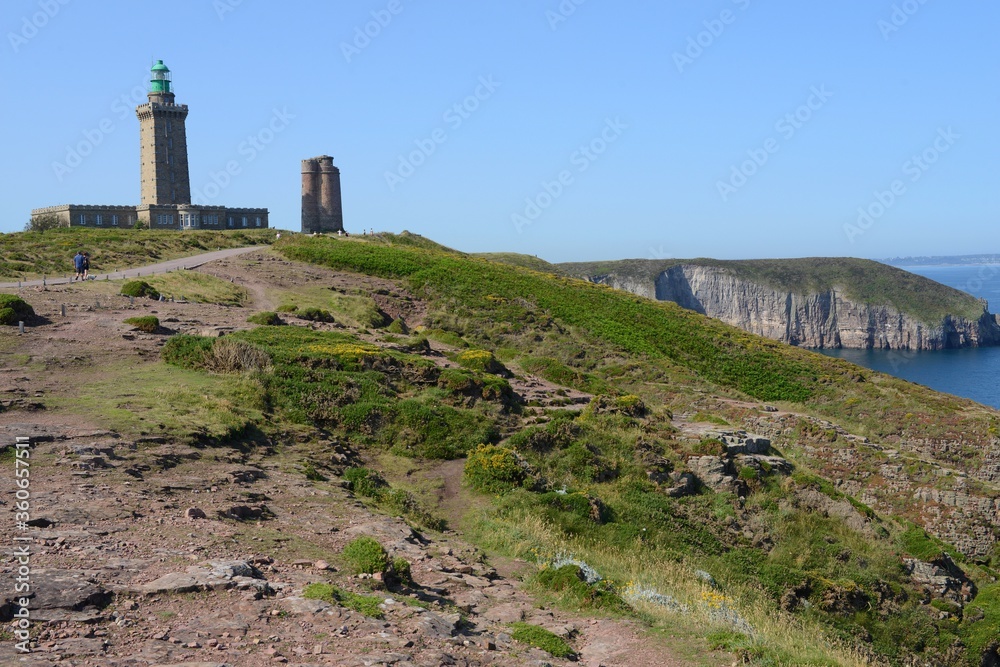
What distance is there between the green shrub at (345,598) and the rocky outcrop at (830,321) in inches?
7114

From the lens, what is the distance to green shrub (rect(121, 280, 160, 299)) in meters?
33.1

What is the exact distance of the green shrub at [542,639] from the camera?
35.0 ft

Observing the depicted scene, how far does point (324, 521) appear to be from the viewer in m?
14.6

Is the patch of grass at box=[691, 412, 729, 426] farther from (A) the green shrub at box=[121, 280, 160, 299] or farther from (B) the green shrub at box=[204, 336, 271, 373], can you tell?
(A) the green shrub at box=[121, 280, 160, 299]

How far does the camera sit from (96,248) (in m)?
50.4

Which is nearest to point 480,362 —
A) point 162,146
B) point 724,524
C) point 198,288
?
point 724,524

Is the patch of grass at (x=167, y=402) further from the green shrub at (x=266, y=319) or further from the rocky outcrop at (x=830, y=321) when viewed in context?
the rocky outcrop at (x=830, y=321)

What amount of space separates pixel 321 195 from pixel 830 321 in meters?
143

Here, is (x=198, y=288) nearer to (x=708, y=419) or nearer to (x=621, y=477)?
(x=708, y=419)

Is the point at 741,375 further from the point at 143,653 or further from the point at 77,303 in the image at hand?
the point at 143,653

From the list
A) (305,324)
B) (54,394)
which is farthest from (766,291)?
(54,394)

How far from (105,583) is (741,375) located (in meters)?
38.8

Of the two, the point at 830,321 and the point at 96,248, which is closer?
the point at 96,248

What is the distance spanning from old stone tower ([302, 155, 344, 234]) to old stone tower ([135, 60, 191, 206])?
13.9 metres
